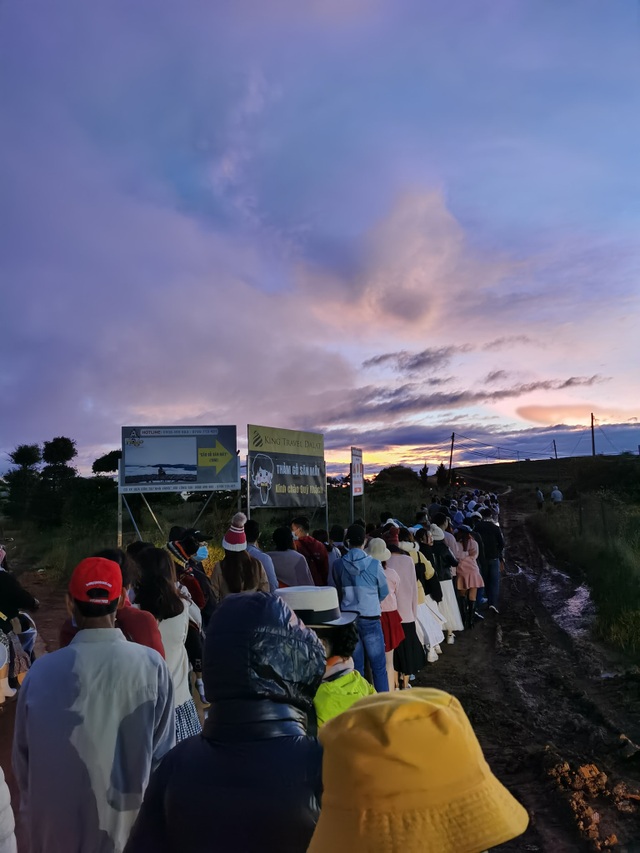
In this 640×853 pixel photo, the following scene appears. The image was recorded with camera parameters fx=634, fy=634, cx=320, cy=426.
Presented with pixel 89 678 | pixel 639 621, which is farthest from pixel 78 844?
pixel 639 621

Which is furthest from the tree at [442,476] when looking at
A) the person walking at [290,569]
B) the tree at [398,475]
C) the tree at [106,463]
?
the person walking at [290,569]

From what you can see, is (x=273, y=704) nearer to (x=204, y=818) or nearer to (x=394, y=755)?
(x=204, y=818)

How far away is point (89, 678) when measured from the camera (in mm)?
2545

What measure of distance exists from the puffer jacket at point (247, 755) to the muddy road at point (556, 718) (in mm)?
3510

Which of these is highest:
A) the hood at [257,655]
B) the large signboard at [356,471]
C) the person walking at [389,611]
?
the large signboard at [356,471]

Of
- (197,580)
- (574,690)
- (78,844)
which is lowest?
(574,690)

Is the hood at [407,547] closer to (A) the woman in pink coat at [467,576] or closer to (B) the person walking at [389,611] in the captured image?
(B) the person walking at [389,611]

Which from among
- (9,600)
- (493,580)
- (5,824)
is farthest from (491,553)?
(5,824)

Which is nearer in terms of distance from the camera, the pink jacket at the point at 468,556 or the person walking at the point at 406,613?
the person walking at the point at 406,613

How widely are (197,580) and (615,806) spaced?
12.3 feet

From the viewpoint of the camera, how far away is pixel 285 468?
15234 millimetres

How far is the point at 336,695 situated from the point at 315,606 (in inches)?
17.6

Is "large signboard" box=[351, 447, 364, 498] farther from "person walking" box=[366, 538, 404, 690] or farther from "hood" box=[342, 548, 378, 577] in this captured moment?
"hood" box=[342, 548, 378, 577]

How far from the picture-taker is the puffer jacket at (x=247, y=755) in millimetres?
1427
